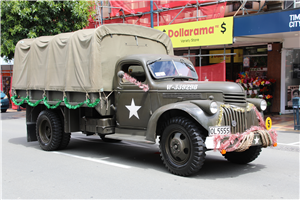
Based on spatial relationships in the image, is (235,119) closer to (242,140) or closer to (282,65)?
(242,140)

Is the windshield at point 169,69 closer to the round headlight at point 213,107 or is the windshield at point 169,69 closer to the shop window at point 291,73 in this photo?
the round headlight at point 213,107

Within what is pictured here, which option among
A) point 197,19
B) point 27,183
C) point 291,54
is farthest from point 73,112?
point 291,54

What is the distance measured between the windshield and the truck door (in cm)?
28

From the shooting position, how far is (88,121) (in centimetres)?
768

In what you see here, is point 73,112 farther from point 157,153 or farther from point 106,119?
point 157,153

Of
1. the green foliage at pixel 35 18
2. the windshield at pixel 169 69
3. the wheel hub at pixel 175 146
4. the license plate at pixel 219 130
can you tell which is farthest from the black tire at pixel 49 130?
Result: the green foliage at pixel 35 18

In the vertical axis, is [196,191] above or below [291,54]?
below

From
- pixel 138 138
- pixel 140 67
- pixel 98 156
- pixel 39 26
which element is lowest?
pixel 98 156

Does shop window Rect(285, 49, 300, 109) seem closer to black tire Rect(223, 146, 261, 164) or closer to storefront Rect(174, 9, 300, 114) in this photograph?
storefront Rect(174, 9, 300, 114)

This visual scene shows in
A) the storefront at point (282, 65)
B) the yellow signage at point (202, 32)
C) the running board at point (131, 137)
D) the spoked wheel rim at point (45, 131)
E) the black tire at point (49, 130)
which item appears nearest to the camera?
the running board at point (131, 137)

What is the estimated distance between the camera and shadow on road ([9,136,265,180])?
614cm

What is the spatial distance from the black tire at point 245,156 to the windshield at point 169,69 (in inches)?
76.8

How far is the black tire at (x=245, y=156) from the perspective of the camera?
6387 mm

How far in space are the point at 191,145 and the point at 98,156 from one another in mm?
2898
